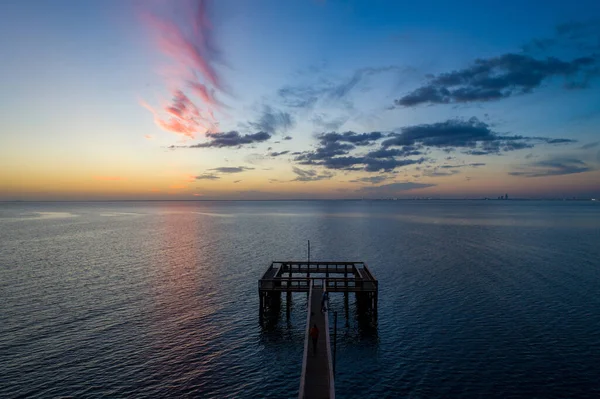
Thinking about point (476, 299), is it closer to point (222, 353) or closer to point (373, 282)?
point (373, 282)

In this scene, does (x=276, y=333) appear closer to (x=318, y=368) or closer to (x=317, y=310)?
(x=317, y=310)

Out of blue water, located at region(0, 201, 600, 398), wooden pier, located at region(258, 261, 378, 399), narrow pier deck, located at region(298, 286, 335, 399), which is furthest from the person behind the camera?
blue water, located at region(0, 201, 600, 398)

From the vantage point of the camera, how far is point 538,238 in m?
87.8

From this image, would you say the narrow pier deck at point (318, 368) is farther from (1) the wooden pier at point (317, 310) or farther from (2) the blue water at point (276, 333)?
(2) the blue water at point (276, 333)

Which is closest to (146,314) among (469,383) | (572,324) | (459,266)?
(469,383)

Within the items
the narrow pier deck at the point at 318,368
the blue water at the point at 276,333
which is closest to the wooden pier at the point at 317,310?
the narrow pier deck at the point at 318,368

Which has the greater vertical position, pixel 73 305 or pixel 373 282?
pixel 373 282

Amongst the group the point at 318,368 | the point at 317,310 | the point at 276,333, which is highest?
the point at 317,310

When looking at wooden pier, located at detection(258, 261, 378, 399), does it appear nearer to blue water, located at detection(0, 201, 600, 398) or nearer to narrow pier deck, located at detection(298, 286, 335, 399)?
narrow pier deck, located at detection(298, 286, 335, 399)

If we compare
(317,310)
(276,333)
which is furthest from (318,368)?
(276,333)

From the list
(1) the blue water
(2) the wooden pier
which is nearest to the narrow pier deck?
(2) the wooden pier

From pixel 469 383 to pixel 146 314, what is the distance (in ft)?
93.6

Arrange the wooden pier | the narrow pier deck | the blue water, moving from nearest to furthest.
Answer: the narrow pier deck → the wooden pier → the blue water

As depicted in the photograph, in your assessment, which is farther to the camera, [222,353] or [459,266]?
[459,266]
